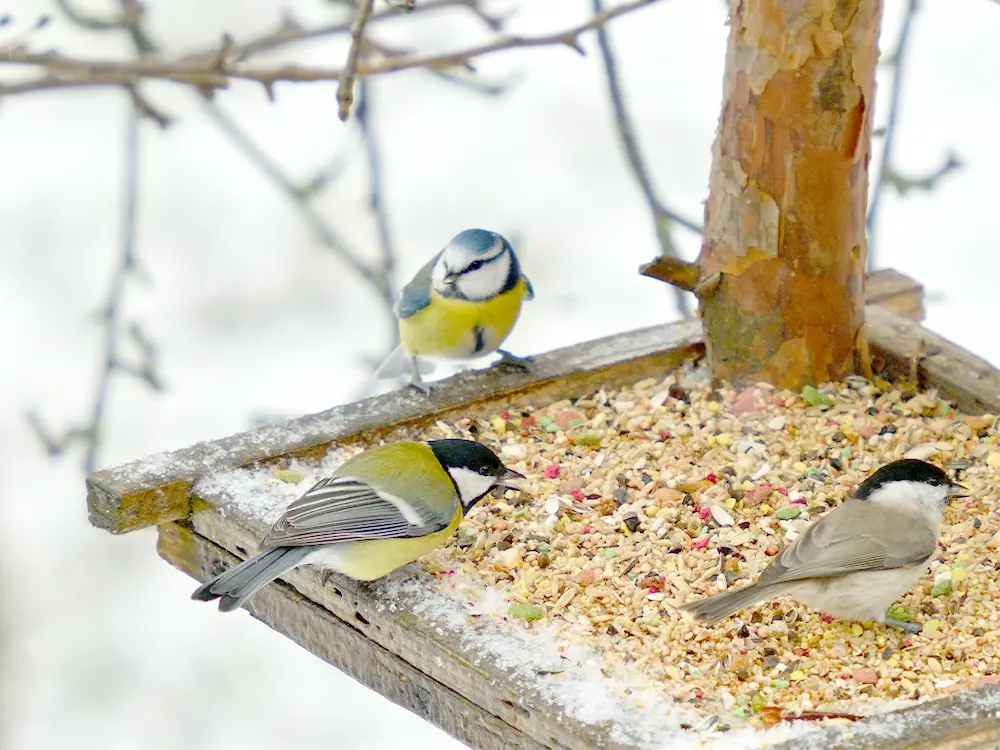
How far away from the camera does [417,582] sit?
2678 millimetres

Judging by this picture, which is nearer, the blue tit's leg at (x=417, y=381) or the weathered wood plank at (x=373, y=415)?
the weathered wood plank at (x=373, y=415)

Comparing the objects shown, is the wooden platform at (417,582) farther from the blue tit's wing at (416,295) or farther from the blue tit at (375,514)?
the blue tit's wing at (416,295)

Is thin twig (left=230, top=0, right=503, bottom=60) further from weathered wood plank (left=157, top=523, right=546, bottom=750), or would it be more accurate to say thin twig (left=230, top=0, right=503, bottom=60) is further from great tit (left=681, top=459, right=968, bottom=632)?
great tit (left=681, top=459, right=968, bottom=632)

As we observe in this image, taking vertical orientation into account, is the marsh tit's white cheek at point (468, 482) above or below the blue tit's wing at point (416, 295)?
below

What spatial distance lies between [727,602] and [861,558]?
0.25 metres

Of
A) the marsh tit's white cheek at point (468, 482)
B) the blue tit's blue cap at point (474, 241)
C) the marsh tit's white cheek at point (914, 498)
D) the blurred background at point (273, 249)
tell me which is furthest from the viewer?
the blurred background at point (273, 249)

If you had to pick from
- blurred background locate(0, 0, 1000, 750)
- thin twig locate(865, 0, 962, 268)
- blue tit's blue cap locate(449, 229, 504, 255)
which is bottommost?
blurred background locate(0, 0, 1000, 750)

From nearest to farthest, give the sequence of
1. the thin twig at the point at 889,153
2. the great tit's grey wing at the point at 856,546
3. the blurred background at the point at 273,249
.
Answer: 1. the great tit's grey wing at the point at 856,546
2. the thin twig at the point at 889,153
3. the blurred background at the point at 273,249

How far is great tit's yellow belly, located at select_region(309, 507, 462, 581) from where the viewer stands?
8.58 feet

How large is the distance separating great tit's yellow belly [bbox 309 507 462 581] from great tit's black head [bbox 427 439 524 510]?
149mm

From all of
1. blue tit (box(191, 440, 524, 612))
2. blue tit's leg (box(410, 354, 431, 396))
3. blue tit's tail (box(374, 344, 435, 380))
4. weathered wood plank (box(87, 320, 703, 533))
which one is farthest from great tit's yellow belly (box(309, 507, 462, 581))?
blue tit's tail (box(374, 344, 435, 380))

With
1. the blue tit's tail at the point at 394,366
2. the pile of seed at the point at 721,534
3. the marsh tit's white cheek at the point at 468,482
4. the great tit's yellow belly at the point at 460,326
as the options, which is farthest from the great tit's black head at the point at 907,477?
the blue tit's tail at the point at 394,366

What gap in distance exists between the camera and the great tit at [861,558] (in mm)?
2506

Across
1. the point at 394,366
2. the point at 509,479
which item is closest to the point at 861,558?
the point at 509,479
